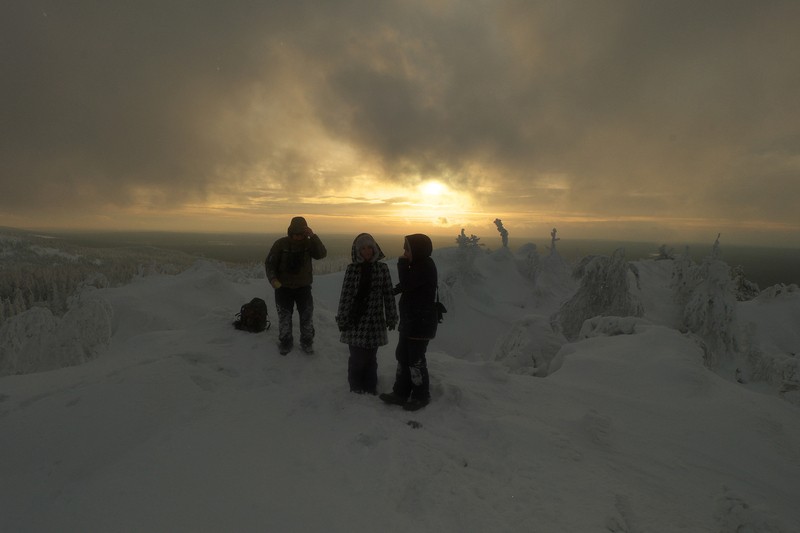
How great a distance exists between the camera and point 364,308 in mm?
5336

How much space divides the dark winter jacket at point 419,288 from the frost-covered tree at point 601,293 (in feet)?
65.0

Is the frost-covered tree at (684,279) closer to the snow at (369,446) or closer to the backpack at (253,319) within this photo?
the snow at (369,446)

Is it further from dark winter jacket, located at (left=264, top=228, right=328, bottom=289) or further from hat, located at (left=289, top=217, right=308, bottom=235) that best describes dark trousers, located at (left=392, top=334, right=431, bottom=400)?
hat, located at (left=289, top=217, right=308, bottom=235)

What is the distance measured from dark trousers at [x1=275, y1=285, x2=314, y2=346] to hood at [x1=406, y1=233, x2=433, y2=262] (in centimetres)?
238

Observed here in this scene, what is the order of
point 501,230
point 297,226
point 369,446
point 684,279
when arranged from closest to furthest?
point 369,446 < point 297,226 < point 684,279 < point 501,230

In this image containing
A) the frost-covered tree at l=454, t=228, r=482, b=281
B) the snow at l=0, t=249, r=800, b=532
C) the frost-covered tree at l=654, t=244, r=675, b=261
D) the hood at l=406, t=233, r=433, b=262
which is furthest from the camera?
the frost-covered tree at l=654, t=244, r=675, b=261

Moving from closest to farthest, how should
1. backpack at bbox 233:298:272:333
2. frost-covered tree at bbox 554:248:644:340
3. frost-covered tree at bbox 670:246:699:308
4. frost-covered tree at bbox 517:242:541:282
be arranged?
backpack at bbox 233:298:272:333, frost-covered tree at bbox 670:246:699:308, frost-covered tree at bbox 554:248:644:340, frost-covered tree at bbox 517:242:541:282

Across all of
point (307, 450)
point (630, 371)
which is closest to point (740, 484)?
point (630, 371)

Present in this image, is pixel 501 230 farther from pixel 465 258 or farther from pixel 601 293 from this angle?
pixel 601 293

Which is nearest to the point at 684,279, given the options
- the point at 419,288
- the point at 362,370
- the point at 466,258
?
the point at 466,258

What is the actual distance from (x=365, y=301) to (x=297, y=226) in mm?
1987

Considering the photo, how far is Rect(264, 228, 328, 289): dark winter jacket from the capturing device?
625cm

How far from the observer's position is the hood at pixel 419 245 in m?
5.12

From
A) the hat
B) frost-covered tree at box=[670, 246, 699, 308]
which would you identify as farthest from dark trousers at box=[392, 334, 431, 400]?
frost-covered tree at box=[670, 246, 699, 308]
